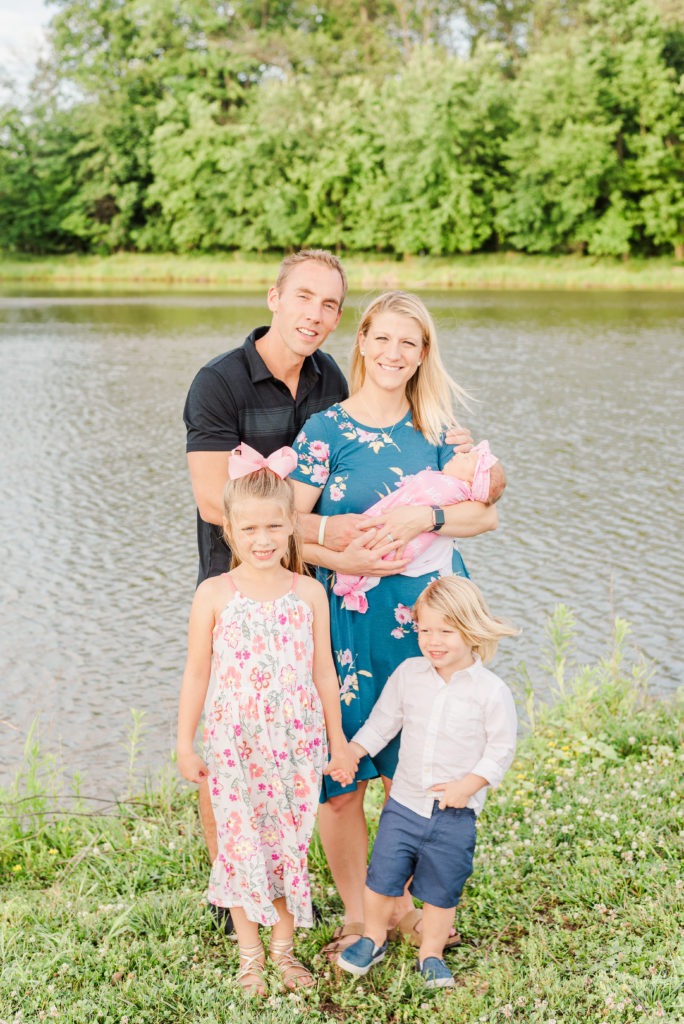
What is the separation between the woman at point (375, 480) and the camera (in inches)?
115

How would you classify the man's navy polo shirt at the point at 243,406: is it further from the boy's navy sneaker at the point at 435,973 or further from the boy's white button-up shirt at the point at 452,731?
the boy's navy sneaker at the point at 435,973

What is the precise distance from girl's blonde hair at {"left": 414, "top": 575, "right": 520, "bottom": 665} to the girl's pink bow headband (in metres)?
0.52

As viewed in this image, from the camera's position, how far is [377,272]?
125 feet

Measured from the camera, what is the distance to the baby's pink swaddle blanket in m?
2.92

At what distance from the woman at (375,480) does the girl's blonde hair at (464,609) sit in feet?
0.49

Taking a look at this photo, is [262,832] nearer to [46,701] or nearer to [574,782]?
[574,782]

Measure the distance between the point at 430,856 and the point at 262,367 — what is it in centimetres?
153

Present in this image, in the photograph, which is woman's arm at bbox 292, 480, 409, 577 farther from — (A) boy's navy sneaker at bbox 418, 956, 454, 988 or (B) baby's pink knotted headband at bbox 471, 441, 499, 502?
(A) boy's navy sneaker at bbox 418, 956, 454, 988

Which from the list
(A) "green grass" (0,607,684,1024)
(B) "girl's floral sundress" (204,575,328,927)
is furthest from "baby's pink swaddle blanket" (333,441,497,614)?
(A) "green grass" (0,607,684,1024)

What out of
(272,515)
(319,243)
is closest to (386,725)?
(272,515)

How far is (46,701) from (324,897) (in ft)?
11.3

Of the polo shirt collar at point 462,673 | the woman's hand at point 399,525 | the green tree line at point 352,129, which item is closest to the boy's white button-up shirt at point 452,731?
the polo shirt collar at point 462,673

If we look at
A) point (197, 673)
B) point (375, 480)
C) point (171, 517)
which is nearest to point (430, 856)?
point (197, 673)

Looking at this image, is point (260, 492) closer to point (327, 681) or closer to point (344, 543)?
point (344, 543)
